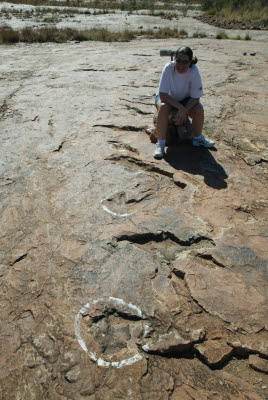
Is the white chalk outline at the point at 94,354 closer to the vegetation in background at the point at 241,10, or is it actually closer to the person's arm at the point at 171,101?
the person's arm at the point at 171,101

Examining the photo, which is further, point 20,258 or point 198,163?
point 198,163

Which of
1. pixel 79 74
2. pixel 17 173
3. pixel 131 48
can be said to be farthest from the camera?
pixel 131 48

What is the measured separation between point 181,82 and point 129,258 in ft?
5.97

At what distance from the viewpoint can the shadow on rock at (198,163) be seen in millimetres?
2643

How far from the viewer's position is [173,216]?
7.38 feet

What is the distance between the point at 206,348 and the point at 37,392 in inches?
31.8

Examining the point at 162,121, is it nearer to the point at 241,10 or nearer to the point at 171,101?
the point at 171,101

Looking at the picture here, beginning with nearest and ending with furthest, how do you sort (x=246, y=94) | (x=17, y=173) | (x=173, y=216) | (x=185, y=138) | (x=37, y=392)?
(x=37, y=392) < (x=173, y=216) < (x=17, y=173) < (x=185, y=138) < (x=246, y=94)

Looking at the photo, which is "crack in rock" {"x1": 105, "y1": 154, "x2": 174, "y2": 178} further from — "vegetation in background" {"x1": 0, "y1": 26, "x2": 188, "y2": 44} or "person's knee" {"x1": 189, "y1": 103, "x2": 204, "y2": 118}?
"vegetation in background" {"x1": 0, "y1": 26, "x2": 188, "y2": 44}

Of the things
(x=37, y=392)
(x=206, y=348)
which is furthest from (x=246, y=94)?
(x=37, y=392)

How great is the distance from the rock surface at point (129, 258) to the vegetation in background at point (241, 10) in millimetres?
11668

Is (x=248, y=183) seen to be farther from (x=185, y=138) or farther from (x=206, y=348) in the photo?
(x=206, y=348)

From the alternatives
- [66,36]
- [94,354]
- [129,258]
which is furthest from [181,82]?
[66,36]

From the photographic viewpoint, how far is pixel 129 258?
1.97m
